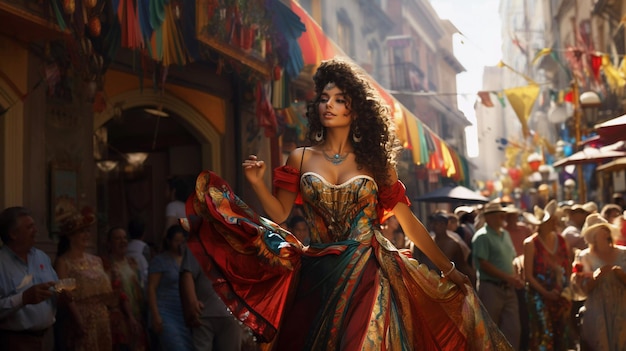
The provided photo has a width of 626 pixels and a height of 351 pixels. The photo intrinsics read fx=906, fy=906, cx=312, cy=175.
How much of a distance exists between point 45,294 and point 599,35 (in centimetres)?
2708

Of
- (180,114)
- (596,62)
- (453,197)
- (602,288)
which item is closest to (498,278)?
(602,288)

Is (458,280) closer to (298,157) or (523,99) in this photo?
(298,157)

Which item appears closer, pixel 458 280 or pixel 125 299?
pixel 458 280

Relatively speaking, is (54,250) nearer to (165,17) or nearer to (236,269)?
(165,17)

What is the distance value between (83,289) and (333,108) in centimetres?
328

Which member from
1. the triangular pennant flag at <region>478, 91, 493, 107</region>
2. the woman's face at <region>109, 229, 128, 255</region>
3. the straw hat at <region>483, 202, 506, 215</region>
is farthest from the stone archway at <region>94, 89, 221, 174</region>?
the triangular pennant flag at <region>478, 91, 493, 107</region>

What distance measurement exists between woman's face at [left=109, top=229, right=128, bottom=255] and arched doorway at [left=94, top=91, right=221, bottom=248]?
2.22 meters

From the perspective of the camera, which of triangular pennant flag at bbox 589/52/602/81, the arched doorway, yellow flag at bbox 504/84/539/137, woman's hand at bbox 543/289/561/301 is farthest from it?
triangular pennant flag at bbox 589/52/602/81

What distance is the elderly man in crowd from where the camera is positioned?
974 cm

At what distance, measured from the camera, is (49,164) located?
26.5 ft

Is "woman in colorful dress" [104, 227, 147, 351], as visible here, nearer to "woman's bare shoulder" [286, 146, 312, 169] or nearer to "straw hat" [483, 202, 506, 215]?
"woman's bare shoulder" [286, 146, 312, 169]

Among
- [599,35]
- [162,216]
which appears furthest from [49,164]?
[599,35]

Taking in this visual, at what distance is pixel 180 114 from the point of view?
11297 mm

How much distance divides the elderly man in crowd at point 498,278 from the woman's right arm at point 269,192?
5.22m
